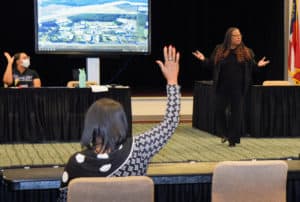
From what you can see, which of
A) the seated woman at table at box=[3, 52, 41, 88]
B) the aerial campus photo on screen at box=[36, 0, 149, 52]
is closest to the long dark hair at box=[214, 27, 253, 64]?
the seated woman at table at box=[3, 52, 41, 88]

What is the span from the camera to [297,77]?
10.3 m

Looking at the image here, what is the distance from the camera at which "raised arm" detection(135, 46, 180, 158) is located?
2.84 metres

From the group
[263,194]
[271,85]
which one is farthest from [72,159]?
[271,85]

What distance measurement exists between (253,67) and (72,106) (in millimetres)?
2192

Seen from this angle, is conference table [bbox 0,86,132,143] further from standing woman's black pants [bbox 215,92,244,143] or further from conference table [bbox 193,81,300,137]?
conference table [bbox 193,81,300,137]

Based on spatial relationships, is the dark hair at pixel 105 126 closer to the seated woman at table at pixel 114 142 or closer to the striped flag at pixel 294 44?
the seated woman at table at pixel 114 142

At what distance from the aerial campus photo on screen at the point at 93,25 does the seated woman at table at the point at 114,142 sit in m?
6.63

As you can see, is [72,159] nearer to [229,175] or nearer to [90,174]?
[90,174]

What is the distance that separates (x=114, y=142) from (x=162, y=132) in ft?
0.91

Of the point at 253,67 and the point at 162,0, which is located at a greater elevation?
the point at 162,0

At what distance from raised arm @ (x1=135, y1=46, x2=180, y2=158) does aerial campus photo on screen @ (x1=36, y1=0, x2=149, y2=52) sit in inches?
260

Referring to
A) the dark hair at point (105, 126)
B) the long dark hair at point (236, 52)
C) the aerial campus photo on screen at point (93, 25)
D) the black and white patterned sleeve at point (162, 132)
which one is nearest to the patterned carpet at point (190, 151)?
the long dark hair at point (236, 52)

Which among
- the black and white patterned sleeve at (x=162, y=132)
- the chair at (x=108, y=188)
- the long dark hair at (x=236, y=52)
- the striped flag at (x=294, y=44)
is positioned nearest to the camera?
the chair at (x=108, y=188)

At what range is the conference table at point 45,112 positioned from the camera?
7641 millimetres
